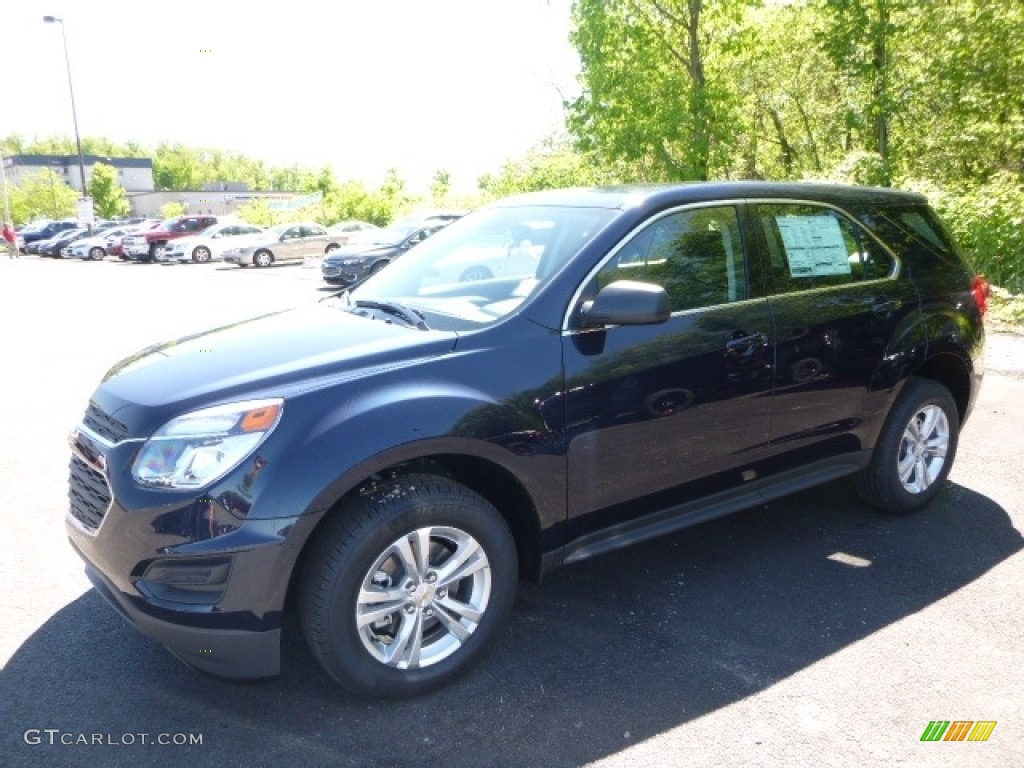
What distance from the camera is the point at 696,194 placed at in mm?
3643

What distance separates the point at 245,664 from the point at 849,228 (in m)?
3.41

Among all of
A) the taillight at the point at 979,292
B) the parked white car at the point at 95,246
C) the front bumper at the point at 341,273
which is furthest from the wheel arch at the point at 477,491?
the parked white car at the point at 95,246

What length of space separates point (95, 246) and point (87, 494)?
37287 mm

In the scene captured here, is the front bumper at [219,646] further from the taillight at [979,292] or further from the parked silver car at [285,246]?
the parked silver car at [285,246]

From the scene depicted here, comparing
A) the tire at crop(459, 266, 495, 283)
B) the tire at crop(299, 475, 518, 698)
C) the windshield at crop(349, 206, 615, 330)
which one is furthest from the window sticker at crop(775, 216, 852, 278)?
the tire at crop(299, 475, 518, 698)

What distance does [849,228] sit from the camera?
417 cm

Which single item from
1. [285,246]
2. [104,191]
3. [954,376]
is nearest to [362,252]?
[285,246]

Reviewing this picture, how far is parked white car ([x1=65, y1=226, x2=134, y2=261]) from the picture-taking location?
3556cm

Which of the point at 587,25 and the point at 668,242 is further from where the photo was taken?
the point at 587,25

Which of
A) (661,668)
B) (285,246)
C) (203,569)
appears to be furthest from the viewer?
(285,246)

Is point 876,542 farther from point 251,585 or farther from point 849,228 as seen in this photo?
point 251,585

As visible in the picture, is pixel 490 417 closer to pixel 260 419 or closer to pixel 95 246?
pixel 260 419

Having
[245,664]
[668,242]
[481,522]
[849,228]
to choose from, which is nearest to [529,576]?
[481,522]

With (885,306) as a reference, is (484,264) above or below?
above
